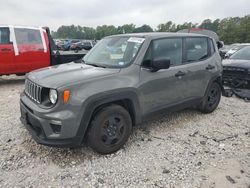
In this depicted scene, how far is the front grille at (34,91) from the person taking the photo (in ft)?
10.4

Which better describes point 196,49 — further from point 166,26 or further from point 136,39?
point 166,26

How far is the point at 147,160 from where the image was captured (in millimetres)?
3305

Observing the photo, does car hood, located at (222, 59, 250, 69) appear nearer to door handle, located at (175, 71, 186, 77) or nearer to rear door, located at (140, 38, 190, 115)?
rear door, located at (140, 38, 190, 115)

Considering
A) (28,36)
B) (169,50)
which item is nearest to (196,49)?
(169,50)

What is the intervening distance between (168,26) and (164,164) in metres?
67.1

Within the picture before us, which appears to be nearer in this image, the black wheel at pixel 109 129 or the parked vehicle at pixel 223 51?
the black wheel at pixel 109 129

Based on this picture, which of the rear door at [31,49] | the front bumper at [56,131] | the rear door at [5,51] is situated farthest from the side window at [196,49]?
the rear door at [5,51]

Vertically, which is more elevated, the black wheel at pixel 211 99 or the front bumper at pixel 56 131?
the front bumper at pixel 56 131

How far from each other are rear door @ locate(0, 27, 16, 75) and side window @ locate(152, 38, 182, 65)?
17.6 feet

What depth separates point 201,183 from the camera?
9.27 ft

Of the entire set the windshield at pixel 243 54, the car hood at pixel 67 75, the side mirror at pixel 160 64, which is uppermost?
the side mirror at pixel 160 64

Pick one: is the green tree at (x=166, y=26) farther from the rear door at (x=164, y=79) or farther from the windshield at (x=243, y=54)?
the rear door at (x=164, y=79)

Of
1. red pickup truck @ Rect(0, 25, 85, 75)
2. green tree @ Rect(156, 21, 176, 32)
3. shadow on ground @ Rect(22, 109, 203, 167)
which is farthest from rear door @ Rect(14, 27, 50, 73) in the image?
green tree @ Rect(156, 21, 176, 32)

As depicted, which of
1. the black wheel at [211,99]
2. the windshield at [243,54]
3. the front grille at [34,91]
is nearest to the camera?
the front grille at [34,91]
